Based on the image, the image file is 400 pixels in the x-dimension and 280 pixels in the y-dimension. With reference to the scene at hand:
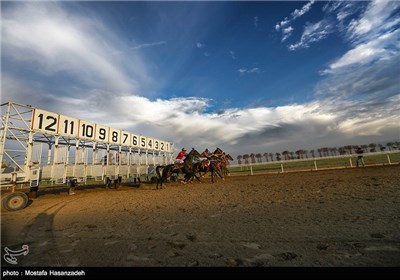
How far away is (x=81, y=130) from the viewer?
1430 centimetres

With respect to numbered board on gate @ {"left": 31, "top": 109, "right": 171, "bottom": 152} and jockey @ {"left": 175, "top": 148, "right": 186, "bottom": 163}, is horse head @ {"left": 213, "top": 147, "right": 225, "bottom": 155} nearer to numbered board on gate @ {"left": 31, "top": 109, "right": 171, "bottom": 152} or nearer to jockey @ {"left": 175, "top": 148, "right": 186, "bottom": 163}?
jockey @ {"left": 175, "top": 148, "right": 186, "bottom": 163}

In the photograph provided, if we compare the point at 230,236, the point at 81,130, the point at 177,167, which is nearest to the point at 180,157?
the point at 177,167

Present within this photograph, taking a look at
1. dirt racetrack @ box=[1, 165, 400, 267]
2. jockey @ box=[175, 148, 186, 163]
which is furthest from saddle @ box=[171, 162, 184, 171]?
dirt racetrack @ box=[1, 165, 400, 267]

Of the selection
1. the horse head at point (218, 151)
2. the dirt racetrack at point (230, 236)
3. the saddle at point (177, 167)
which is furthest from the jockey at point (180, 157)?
the dirt racetrack at point (230, 236)

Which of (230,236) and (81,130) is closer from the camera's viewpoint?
(230,236)

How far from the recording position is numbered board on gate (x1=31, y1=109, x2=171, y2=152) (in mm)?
11508

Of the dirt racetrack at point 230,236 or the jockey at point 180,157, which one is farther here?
the jockey at point 180,157

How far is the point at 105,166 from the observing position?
50.3ft

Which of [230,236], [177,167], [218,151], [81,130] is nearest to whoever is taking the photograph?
[230,236]

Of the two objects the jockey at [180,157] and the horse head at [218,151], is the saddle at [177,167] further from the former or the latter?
the horse head at [218,151]

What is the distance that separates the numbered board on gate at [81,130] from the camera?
11508mm


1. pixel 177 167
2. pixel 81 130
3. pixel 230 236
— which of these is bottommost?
pixel 230 236

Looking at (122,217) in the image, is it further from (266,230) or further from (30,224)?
(266,230)

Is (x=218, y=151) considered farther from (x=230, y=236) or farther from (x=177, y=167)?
(x=230, y=236)
